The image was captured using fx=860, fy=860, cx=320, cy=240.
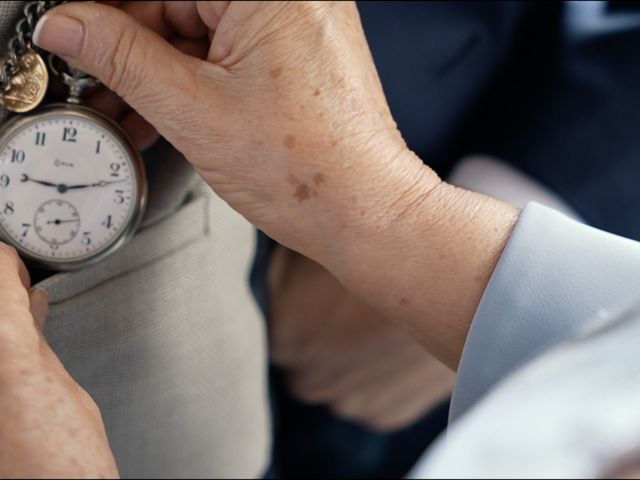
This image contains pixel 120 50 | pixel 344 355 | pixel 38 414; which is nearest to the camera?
pixel 38 414

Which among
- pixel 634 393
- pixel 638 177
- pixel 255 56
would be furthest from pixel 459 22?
pixel 634 393

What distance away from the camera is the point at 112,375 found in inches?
34.8

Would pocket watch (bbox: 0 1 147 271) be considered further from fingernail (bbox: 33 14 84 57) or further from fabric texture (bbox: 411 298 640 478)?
fabric texture (bbox: 411 298 640 478)

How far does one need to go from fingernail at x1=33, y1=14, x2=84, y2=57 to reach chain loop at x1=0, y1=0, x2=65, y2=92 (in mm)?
43

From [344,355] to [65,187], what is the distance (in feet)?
2.32

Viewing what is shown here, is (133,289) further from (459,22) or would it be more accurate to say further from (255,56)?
(459,22)

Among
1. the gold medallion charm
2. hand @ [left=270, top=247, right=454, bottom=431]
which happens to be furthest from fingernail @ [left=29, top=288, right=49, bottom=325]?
hand @ [left=270, top=247, right=454, bottom=431]

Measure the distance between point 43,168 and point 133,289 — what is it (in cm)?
16

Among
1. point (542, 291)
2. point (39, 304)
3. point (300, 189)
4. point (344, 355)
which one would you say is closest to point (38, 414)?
point (39, 304)

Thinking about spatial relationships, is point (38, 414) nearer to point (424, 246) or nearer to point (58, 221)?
point (58, 221)

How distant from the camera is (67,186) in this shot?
2.55ft

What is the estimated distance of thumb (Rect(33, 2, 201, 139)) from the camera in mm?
693

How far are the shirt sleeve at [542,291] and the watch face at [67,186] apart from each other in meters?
0.34

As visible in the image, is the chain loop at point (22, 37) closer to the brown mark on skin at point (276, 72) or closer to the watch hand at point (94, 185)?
the watch hand at point (94, 185)
